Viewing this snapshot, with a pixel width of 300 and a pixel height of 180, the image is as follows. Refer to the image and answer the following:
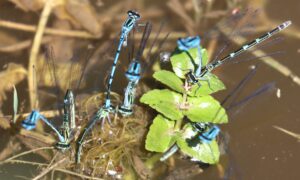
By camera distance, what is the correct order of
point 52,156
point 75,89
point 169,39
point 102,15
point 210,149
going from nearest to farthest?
point 210,149
point 52,156
point 75,89
point 169,39
point 102,15

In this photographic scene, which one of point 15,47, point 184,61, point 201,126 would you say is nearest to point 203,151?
point 201,126

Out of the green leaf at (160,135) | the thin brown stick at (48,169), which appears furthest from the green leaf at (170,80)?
the thin brown stick at (48,169)

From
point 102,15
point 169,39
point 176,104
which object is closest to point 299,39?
point 169,39

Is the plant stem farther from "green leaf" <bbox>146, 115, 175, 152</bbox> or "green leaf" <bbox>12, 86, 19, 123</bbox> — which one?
"green leaf" <bbox>12, 86, 19, 123</bbox>

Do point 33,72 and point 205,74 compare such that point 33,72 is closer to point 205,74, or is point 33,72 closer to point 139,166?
point 139,166

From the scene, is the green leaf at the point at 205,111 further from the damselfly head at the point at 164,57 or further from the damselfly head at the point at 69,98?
the damselfly head at the point at 69,98
